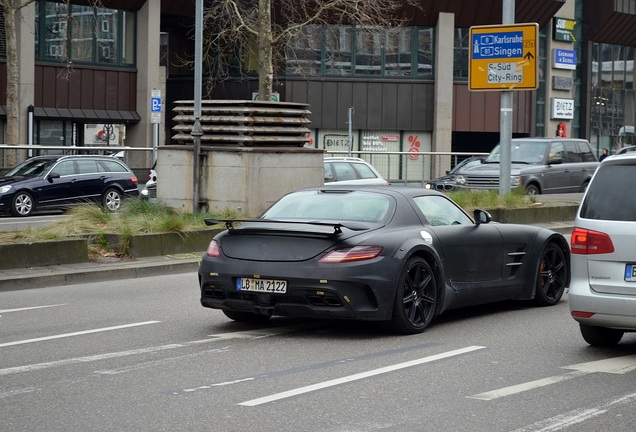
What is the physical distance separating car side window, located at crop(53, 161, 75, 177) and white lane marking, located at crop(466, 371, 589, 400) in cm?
2306

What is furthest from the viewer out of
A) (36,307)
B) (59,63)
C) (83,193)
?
(59,63)

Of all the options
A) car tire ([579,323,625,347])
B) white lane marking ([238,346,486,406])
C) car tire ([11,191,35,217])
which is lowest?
white lane marking ([238,346,486,406])

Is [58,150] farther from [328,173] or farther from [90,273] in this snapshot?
[90,273]

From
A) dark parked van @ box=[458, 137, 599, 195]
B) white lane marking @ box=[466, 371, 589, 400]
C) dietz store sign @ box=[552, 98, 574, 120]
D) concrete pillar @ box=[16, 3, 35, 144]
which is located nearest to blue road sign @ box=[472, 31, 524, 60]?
dark parked van @ box=[458, 137, 599, 195]

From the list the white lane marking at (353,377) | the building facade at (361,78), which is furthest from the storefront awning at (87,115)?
the white lane marking at (353,377)

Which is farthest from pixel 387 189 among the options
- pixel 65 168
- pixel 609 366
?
pixel 65 168

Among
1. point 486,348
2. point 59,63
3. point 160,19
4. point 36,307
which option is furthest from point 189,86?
point 486,348

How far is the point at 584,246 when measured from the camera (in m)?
8.95

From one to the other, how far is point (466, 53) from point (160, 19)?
13966 mm

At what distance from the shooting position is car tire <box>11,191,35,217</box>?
28359mm

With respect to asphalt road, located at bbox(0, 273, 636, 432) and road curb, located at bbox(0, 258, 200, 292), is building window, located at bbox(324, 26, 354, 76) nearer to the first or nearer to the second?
road curb, located at bbox(0, 258, 200, 292)

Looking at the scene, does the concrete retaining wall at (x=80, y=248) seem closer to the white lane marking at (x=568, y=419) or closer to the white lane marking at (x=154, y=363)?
the white lane marking at (x=154, y=363)

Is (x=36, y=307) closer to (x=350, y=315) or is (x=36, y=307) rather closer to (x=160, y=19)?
(x=350, y=315)

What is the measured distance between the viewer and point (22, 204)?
93.7ft
